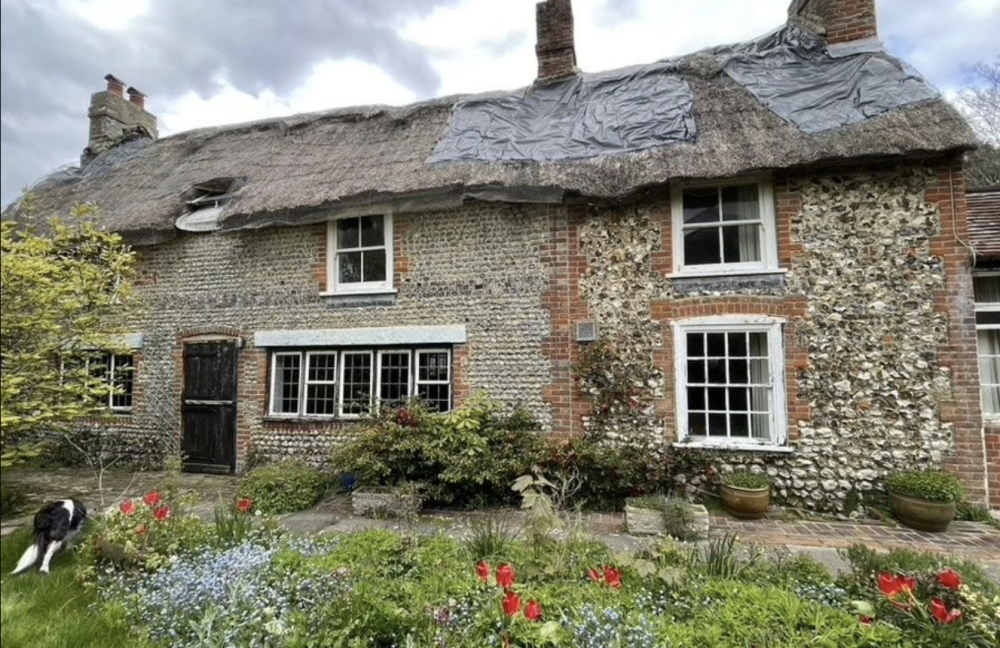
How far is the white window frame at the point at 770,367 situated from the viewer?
7.06 meters

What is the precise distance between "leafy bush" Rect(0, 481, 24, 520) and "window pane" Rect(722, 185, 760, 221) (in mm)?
8261

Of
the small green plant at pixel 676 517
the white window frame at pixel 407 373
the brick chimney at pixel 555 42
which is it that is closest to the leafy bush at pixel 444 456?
the white window frame at pixel 407 373

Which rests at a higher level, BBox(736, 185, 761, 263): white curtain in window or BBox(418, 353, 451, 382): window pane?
BBox(736, 185, 761, 263): white curtain in window

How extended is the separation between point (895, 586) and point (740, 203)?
19.3ft

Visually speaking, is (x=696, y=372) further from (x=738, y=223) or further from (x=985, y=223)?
(x=985, y=223)

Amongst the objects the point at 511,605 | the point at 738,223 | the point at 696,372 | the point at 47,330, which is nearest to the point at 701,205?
the point at 738,223

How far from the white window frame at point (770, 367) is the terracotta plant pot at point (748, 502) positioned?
0.70 meters

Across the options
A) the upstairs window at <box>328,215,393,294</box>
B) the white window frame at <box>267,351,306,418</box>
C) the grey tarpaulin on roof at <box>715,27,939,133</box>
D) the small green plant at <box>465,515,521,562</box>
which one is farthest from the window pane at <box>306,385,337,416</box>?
the grey tarpaulin on roof at <box>715,27,939,133</box>

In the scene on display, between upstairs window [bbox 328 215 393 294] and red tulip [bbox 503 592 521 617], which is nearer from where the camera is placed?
red tulip [bbox 503 592 521 617]

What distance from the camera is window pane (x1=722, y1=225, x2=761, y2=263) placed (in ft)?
24.8

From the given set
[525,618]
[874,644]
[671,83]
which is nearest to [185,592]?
[525,618]

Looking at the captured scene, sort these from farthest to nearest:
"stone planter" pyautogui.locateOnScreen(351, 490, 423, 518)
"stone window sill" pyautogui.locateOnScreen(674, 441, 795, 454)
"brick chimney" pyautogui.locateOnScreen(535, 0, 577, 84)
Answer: "brick chimney" pyautogui.locateOnScreen(535, 0, 577, 84), "stone window sill" pyautogui.locateOnScreen(674, 441, 795, 454), "stone planter" pyautogui.locateOnScreen(351, 490, 423, 518)

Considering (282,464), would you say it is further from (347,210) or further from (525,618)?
(525,618)

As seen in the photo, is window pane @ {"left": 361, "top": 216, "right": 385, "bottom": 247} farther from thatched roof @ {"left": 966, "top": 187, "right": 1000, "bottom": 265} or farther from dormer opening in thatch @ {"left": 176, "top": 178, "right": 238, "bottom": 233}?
thatched roof @ {"left": 966, "top": 187, "right": 1000, "bottom": 265}
